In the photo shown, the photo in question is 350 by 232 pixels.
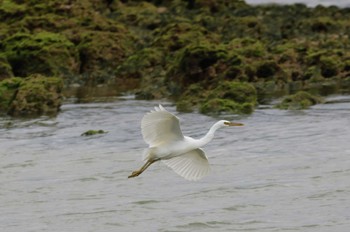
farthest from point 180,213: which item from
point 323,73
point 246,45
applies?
point 246,45

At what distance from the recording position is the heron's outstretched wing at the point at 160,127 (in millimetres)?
14344

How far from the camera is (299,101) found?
87.5 ft

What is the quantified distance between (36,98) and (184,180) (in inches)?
371

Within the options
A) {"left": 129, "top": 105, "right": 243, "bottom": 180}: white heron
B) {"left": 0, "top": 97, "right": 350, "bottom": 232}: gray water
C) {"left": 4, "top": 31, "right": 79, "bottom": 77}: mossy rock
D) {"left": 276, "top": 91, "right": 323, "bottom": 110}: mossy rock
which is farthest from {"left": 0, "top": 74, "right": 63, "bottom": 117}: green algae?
{"left": 129, "top": 105, "right": 243, "bottom": 180}: white heron

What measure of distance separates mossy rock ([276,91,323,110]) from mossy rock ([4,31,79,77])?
9.84 meters

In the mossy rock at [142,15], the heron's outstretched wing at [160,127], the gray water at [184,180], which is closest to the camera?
the heron's outstretched wing at [160,127]

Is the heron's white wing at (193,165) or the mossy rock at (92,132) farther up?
the heron's white wing at (193,165)

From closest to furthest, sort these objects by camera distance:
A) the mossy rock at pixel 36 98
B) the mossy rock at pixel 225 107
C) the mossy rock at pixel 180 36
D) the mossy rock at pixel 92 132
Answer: the mossy rock at pixel 92 132, the mossy rock at pixel 225 107, the mossy rock at pixel 36 98, the mossy rock at pixel 180 36

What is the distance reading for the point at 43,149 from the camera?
23.1 meters

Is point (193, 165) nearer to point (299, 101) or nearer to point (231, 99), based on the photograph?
point (299, 101)

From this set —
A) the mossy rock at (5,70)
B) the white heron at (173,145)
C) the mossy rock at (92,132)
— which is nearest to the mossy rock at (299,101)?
the mossy rock at (92,132)

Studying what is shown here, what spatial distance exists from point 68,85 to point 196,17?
859 cm

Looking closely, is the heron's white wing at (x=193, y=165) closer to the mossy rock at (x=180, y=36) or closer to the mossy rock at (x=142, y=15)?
the mossy rock at (x=180, y=36)

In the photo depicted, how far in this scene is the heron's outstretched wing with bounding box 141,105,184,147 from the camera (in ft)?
47.1
